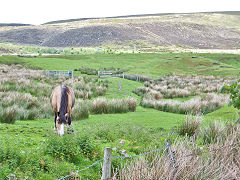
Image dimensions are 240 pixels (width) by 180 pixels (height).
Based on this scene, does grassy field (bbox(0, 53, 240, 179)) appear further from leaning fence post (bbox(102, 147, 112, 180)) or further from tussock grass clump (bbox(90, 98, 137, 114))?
leaning fence post (bbox(102, 147, 112, 180))

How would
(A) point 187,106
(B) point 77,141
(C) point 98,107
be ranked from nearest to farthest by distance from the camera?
1. (B) point 77,141
2. (C) point 98,107
3. (A) point 187,106

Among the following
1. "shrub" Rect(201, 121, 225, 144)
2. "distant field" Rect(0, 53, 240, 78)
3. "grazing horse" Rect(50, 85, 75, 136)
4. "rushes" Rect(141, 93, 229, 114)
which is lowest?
"distant field" Rect(0, 53, 240, 78)

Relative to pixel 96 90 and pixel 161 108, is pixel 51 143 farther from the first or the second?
pixel 96 90

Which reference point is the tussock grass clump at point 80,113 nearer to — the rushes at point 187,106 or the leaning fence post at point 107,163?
the rushes at point 187,106

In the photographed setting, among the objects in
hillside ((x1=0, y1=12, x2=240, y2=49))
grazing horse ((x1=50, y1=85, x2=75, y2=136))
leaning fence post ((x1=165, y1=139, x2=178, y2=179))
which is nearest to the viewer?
leaning fence post ((x1=165, y1=139, x2=178, y2=179))

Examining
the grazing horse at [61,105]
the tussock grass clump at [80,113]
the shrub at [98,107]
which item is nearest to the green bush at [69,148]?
the grazing horse at [61,105]

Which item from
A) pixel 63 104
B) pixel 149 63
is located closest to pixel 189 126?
pixel 63 104

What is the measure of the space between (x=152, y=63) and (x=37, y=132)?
143 ft

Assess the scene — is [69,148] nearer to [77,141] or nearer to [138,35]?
[77,141]

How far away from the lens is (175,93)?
22094 millimetres

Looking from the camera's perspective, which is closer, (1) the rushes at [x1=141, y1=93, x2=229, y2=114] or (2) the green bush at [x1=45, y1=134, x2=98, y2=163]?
(2) the green bush at [x1=45, y1=134, x2=98, y2=163]

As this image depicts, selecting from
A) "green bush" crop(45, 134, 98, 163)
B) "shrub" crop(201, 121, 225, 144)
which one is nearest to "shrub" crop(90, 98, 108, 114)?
"shrub" crop(201, 121, 225, 144)

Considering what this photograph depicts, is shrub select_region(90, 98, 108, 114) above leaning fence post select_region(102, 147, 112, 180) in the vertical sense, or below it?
below

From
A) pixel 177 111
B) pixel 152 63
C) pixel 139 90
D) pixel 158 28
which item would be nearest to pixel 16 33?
pixel 158 28
